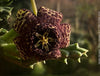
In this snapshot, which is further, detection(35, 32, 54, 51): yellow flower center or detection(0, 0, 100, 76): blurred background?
detection(0, 0, 100, 76): blurred background

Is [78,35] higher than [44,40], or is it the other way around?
[78,35]

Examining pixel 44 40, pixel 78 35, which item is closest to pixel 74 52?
pixel 44 40

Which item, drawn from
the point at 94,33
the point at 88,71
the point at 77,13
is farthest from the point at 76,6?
A: the point at 88,71

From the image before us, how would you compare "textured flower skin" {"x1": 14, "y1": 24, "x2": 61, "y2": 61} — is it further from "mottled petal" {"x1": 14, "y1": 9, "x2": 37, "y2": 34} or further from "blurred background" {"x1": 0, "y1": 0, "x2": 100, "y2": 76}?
"blurred background" {"x1": 0, "y1": 0, "x2": 100, "y2": 76}

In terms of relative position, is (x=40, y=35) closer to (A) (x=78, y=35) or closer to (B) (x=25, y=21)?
(B) (x=25, y=21)

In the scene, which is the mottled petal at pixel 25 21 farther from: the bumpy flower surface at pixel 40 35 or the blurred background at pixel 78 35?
the blurred background at pixel 78 35

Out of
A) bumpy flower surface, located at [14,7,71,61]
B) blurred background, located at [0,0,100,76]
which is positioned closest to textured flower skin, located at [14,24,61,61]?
bumpy flower surface, located at [14,7,71,61]

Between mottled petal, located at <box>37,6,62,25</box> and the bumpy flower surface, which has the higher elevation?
mottled petal, located at <box>37,6,62,25</box>

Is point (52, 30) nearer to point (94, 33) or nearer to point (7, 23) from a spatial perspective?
point (7, 23)
